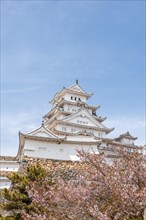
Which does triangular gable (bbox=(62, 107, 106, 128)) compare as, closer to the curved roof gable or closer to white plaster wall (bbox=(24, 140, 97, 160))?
the curved roof gable

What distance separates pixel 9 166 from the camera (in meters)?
27.8

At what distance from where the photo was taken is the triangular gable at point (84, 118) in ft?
122

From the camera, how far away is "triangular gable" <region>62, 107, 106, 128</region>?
37250mm

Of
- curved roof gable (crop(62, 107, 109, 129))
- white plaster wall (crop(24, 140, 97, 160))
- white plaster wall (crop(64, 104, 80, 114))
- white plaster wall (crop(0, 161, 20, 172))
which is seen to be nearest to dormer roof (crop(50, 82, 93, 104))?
white plaster wall (crop(64, 104, 80, 114))

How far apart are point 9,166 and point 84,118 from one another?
43.8 feet

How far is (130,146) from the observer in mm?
40000

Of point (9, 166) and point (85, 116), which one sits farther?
point (85, 116)

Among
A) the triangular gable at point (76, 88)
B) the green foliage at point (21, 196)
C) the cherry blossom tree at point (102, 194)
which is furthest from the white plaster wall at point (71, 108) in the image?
the cherry blossom tree at point (102, 194)

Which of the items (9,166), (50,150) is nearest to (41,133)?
(50,150)

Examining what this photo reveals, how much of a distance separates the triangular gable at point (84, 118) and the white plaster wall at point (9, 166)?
36.8 ft

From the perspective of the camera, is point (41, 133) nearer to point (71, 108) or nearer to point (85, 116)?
point (85, 116)

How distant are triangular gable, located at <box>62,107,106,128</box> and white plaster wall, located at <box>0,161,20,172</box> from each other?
36.8 feet

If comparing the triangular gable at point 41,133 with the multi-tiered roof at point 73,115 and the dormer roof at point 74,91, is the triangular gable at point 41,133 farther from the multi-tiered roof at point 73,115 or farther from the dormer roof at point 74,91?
the dormer roof at point 74,91

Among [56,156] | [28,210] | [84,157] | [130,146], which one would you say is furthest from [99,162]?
[130,146]
